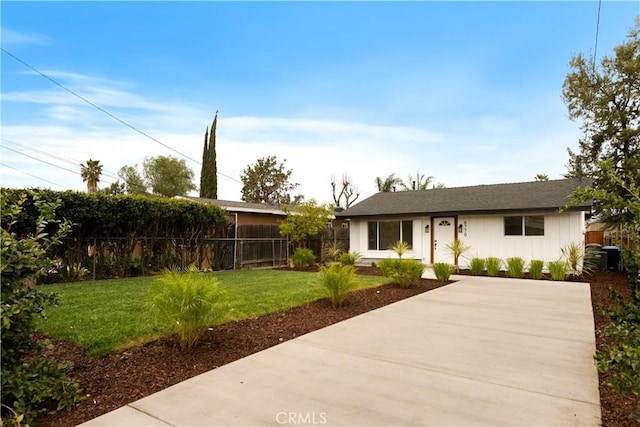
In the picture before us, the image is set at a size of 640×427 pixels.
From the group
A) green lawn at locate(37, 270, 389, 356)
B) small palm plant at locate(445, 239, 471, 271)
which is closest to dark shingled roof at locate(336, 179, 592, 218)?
small palm plant at locate(445, 239, 471, 271)

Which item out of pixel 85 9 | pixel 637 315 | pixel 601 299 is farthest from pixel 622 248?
pixel 85 9

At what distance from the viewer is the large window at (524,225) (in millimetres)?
13422

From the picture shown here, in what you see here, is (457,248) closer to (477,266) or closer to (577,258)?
(477,266)

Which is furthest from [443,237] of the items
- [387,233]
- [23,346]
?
[23,346]

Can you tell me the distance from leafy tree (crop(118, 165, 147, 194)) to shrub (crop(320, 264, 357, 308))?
34.2 meters

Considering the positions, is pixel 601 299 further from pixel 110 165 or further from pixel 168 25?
pixel 110 165

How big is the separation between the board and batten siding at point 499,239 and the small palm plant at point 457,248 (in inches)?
9.4

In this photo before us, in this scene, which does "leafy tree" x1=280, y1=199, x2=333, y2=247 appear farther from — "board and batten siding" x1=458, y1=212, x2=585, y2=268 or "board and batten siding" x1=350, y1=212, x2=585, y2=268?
"board and batten siding" x1=458, y1=212, x2=585, y2=268

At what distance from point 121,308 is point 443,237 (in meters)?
12.8

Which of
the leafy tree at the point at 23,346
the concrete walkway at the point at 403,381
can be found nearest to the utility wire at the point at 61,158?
the leafy tree at the point at 23,346

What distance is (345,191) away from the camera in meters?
37.9

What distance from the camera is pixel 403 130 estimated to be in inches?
682

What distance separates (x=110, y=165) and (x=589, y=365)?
3596cm

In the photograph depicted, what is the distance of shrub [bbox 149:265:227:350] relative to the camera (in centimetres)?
392
